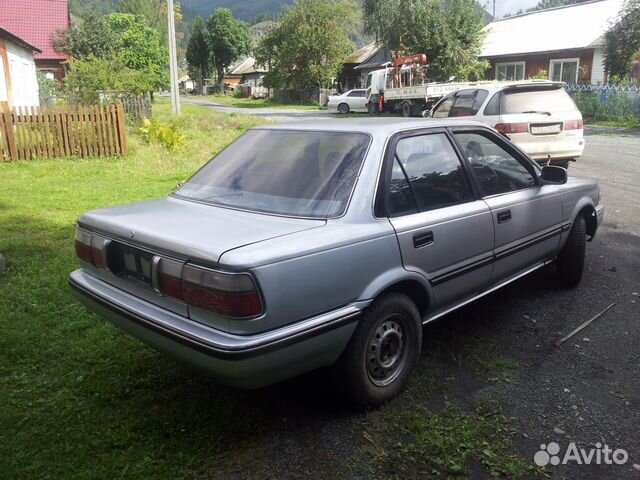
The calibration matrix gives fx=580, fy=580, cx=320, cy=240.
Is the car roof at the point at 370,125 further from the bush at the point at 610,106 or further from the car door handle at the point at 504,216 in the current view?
the bush at the point at 610,106

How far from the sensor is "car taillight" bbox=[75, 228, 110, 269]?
3279 mm

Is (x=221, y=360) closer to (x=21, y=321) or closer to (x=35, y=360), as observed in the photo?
(x=35, y=360)

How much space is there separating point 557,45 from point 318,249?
33.2m

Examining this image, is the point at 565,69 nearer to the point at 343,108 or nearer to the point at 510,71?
the point at 510,71

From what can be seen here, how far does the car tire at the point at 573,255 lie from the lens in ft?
16.2

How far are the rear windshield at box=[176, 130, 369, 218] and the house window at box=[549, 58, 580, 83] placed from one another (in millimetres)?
31350

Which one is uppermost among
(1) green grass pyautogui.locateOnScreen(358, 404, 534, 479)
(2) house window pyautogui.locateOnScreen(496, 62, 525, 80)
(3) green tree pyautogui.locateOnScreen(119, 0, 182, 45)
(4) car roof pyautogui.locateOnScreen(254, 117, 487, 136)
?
(3) green tree pyautogui.locateOnScreen(119, 0, 182, 45)

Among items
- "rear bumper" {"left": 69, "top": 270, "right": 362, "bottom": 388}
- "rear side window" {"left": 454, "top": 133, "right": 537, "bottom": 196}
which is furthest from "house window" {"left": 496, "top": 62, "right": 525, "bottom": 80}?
"rear bumper" {"left": 69, "top": 270, "right": 362, "bottom": 388}

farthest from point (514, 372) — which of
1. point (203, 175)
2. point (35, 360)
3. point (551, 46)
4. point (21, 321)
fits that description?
point (551, 46)

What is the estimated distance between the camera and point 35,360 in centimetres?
381

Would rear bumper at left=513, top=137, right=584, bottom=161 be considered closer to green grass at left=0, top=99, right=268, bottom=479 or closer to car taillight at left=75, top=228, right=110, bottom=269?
green grass at left=0, top=99, right=268, bottom=479

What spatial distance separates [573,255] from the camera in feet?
16.2

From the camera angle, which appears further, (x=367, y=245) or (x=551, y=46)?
(x=551, y=46)

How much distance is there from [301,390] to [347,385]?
1.71 ft
